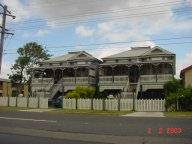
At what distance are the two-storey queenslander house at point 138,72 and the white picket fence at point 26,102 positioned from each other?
963 centimetres

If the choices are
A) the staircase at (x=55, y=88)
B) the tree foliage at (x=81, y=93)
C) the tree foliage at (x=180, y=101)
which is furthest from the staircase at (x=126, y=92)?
the tree foliage at (x=180, y=101)

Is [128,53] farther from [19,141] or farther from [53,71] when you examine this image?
[19,141]

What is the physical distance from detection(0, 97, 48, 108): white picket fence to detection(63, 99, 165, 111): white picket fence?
3.32 meters

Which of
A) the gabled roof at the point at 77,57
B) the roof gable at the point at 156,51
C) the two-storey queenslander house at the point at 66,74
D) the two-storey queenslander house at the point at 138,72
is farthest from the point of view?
the gabled roof at the point at 77,57

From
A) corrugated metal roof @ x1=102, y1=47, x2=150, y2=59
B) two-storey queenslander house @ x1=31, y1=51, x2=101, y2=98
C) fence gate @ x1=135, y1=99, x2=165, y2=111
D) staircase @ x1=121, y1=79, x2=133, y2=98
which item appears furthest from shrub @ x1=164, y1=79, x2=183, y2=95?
two-storey queenslander house @ x1=31, y1=51, x2=101, y2=98

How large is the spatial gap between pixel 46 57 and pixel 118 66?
22904 millimetres

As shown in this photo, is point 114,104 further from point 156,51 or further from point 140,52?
point 140,52

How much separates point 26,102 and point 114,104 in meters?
12.0

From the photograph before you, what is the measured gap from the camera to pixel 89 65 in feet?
186

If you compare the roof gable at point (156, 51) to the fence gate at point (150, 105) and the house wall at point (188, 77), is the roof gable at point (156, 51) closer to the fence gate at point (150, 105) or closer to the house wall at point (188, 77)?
the house wall at point (188, 77)

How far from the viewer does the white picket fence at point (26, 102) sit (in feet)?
151

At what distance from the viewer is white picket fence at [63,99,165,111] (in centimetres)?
3850

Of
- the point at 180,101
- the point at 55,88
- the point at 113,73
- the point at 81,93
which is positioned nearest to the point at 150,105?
the point at 180,101

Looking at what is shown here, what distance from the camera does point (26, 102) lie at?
47.2 m
